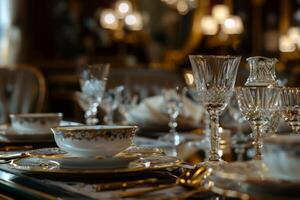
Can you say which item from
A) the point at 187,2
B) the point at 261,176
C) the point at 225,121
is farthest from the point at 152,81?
the point at 187,2

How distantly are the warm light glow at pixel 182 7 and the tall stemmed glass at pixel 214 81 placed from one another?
6.74 meters

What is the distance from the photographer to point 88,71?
6.56ft

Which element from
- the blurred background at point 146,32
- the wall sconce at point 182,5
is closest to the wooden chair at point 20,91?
the blurred background at point 146,32

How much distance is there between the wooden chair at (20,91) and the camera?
274cm

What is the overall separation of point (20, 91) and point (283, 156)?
6.46 feet

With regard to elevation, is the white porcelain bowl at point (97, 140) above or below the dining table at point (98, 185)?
above

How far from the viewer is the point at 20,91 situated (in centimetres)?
277

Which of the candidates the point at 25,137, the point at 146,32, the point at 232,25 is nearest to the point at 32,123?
the point at 25,137

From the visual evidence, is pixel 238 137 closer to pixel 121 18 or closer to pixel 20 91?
pixel 20 91

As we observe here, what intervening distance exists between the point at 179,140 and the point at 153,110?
261mm

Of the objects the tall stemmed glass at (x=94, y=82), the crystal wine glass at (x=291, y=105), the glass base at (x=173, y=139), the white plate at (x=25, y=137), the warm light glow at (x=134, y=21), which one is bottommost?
the glass base at (x=173, y=139)

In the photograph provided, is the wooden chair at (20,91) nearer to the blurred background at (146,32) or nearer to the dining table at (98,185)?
the dining table at (98,185)

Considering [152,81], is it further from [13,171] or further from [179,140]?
[13,171]

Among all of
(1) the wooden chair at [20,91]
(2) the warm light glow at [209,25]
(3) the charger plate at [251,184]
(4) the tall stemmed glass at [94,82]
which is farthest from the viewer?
(2) the warm light glow at [209,25]
